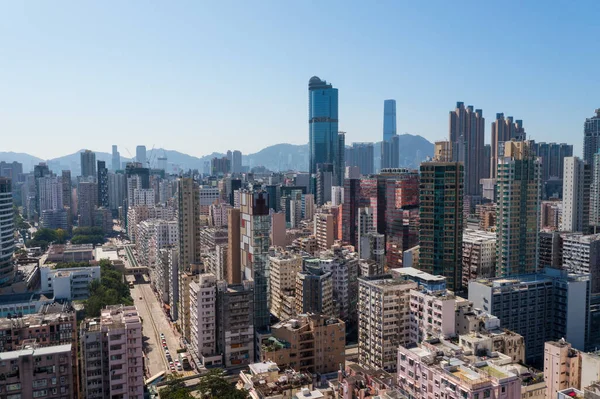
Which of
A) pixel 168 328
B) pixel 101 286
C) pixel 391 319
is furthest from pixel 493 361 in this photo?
pixel 101 286

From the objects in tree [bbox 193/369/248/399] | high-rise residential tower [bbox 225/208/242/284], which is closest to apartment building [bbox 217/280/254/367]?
high-rise residential tower [bbox 225/208/242/284]

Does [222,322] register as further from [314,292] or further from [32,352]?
[32,352]

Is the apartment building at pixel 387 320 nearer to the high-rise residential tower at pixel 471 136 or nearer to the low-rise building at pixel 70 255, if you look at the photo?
the low-rise building at pixel 70 255

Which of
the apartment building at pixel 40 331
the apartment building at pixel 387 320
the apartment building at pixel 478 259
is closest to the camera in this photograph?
the apartment building at pixel 40 331

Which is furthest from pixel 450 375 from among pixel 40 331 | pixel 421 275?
pixel 40 331

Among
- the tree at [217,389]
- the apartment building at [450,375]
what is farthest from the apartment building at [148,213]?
the apartment building at [450,375]
